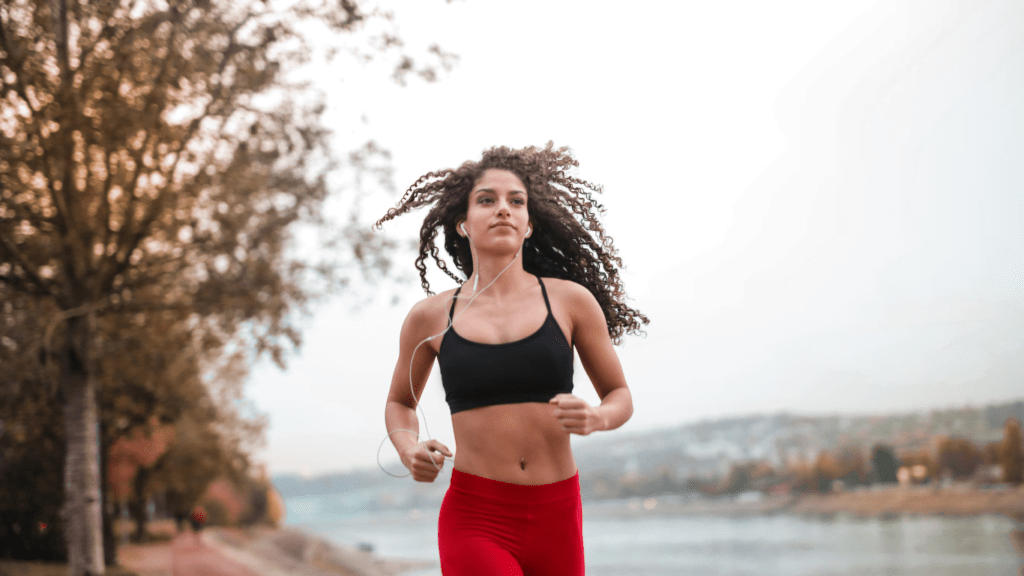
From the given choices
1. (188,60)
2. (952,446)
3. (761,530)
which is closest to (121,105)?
(188,60)

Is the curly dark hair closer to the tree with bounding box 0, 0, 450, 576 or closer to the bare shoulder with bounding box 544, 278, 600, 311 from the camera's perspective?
the bare shoulder with bounding box 544, 278, 600, 311

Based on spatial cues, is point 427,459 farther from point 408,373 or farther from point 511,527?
point 408,373

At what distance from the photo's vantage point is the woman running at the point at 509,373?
2.19 metres

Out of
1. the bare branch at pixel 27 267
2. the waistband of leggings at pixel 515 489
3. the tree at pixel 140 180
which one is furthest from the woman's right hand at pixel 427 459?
the bare branch at pixel 27 267

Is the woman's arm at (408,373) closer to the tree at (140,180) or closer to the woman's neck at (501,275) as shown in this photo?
the woman's neck at (501,275)

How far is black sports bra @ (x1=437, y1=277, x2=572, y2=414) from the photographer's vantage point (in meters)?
2.21

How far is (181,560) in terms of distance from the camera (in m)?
17.4

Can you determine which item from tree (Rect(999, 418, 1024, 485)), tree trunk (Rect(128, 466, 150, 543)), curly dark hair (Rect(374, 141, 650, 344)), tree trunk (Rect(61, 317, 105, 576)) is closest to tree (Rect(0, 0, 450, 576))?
tree trunk (Rect(61, 317, 105, 576))

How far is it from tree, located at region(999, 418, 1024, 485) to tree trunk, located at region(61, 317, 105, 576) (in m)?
19.0

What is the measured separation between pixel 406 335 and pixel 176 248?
9.84m

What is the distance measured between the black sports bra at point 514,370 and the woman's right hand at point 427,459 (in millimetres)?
250

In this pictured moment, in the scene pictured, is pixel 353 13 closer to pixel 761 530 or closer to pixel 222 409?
pixel 222 409

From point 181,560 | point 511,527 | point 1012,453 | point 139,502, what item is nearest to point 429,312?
point 511,527

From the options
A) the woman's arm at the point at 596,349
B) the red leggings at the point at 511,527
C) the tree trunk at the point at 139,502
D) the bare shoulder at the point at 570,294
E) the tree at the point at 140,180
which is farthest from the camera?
the tree trunk at the point at 139,502
